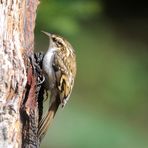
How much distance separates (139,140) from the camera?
394 inches

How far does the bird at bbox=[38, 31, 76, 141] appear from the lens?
5227 mm

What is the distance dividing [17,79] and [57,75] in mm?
711

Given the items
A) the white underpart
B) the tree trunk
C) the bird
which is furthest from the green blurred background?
the tree trunk

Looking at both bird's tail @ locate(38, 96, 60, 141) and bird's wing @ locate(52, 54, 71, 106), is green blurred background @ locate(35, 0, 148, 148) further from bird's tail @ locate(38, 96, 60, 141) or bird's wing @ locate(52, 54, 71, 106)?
bird's tail @ locate(38, 96, 60, 141)

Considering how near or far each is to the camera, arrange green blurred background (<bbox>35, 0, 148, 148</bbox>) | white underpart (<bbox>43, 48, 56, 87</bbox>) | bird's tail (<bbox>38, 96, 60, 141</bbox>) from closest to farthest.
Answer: bird's tail (<bbox>38, 96, 60, 141</bbox>) < white underpart (<bbox>43, 48, 56, 87</bbox>) < green blurred background (<bbox>35, 0, 148, 148</bbox>)

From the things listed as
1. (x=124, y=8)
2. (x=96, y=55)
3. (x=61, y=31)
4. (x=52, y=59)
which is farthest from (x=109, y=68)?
(x=52, y=59)

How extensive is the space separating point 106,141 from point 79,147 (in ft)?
1.17

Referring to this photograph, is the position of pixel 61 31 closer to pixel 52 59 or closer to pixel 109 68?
pixel 109 68

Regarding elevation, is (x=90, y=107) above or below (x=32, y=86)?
below

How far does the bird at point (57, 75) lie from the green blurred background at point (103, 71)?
325cm

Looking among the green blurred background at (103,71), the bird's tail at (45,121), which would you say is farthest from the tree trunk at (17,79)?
the green blurred background at (103,71)

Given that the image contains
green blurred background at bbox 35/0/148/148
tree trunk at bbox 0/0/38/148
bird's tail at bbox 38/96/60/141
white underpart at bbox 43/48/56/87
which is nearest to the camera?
tree trunk at bbox 0/0/38/148

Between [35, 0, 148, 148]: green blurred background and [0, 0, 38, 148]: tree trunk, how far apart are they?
383 cm

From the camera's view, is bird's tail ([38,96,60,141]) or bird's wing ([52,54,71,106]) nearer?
bird's tail ([38,96,60,141])
